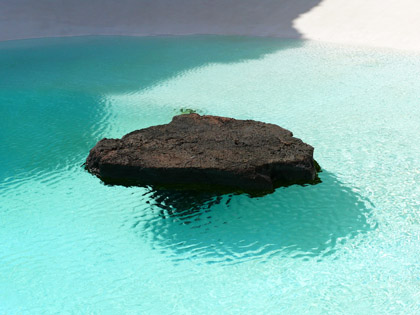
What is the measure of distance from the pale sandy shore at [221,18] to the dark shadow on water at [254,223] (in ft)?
17.0

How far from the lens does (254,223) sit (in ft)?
10.3

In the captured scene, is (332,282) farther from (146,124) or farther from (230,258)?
(146,124)

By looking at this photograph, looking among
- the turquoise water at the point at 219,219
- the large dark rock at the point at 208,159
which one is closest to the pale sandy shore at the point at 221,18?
the turquoise water at the point at 219,219

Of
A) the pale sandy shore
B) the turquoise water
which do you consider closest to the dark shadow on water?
the turquoise water

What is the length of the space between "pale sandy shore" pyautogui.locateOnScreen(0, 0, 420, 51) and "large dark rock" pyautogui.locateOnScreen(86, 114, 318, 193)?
492 centimetres

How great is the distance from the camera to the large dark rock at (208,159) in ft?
11.2

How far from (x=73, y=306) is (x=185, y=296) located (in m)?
0.59

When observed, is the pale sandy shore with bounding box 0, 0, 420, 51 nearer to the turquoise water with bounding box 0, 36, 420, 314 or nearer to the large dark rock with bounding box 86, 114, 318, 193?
the turquoise water with bounding box 0, 36, 420, 314

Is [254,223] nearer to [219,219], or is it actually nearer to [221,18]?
[219,219]

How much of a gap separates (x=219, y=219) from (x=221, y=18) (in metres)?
7.30

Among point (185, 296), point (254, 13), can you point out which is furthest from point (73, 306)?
point (254, 13)

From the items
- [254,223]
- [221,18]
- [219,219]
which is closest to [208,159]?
[219,219]

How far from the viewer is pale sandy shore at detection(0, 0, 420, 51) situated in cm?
838

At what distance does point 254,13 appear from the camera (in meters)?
9.81
